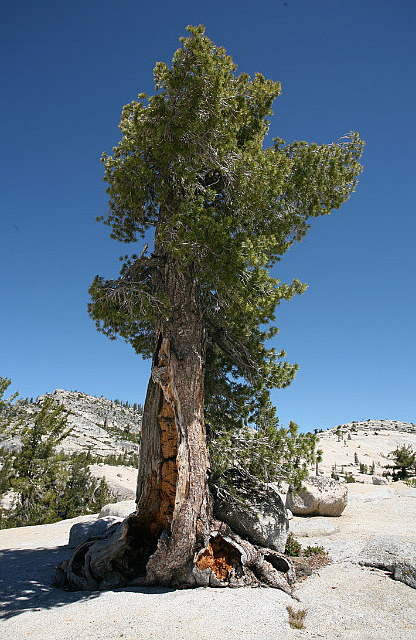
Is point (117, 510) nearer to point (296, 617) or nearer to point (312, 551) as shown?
point (312, 551)

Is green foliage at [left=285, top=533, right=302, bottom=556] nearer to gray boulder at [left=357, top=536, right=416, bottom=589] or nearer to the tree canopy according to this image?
gray boulder at [left=357, top=536, right=416, bottom=589]

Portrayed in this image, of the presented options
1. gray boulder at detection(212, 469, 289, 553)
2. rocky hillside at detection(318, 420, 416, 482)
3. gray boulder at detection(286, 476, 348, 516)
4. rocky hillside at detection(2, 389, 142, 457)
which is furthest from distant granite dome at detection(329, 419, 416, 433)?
gray boulder at detection(212, 469, 289, 553)

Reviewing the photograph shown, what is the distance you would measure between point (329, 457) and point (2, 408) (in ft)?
135

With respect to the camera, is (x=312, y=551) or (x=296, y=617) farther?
(x=312, y=551)

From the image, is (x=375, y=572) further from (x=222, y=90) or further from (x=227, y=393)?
(x=222, y=90)

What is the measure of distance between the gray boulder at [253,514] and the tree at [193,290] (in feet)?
1.21

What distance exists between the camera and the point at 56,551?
1012 cm

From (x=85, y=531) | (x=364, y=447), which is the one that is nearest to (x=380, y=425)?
(x=364, y=447)

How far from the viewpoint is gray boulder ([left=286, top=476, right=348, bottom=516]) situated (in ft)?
41.5

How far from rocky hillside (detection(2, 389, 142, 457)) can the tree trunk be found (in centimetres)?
5006

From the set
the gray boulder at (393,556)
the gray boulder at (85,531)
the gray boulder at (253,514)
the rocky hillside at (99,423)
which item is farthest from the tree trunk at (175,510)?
the rocky hillside at (99,423)

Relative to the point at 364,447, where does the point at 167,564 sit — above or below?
below

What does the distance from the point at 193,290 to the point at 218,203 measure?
7.29ft

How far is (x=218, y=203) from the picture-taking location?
8406 mm
